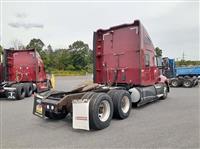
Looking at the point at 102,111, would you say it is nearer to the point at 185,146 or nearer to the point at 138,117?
the point at 138,117

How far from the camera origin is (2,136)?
17.8 feet

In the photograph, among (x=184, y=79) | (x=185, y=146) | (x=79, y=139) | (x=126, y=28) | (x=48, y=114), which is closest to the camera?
(x=185, y=146)

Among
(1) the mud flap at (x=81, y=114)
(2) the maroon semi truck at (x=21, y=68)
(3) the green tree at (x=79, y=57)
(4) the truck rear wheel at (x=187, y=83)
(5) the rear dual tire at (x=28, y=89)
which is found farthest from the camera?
(3) the green tree at (x=79, y=57)

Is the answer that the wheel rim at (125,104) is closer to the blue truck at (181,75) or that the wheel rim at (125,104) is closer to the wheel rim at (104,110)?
the wheel rim at (104,110)

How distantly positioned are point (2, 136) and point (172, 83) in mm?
17267

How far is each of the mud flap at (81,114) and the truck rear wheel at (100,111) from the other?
107mm

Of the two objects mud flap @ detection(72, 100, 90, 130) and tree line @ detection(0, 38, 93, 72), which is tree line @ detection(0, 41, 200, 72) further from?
mud flap @ detection(72, 100, 90, 130)

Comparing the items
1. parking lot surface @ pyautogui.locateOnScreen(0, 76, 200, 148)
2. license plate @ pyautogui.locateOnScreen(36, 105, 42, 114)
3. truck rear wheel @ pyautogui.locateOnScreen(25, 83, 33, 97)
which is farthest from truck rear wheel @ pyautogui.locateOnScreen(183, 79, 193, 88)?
license plate @ pyautogui.locateOnScreen(36, 105, 42, 114)

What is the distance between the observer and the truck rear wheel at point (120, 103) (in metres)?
6.71

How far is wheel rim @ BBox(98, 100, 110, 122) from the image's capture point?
20.1 ft

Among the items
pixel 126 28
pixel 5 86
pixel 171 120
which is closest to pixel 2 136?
pixel 171 120

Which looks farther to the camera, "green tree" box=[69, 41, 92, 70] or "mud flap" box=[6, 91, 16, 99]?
"green tree" box=[69, 41, 92, 70]

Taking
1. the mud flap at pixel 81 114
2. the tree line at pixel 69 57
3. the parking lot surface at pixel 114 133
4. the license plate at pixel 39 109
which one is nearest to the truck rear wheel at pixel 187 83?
the parking lot surface at pixel 114 133

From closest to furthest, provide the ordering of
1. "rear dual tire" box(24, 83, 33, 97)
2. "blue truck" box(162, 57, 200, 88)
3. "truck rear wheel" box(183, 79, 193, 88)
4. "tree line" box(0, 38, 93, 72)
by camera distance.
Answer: "rear dual tire" box(24, 83, 33, 97)
"truck rear wheel" box(183, 79, 193, 88)
"blue truck" box(162, 57, 200, 88)
"tree line" box(0, 38, 93, 72)
